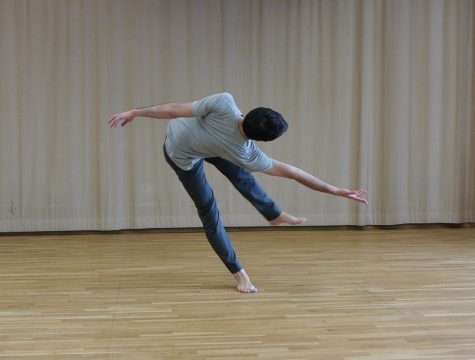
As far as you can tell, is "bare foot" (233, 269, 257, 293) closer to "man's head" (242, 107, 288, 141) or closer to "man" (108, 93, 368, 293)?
"man" (108, 93, 368, 293)

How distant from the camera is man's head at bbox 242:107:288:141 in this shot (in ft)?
8.53

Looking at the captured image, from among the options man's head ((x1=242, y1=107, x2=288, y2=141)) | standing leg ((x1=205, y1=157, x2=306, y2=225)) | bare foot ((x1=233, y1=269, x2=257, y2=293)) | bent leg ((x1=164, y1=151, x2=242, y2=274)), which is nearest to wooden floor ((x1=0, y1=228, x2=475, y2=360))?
bare foot ((x1=233, y1=269, x2=257, y2=293))

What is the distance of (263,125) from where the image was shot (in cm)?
259

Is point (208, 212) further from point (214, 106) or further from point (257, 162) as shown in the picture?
point (214, 106)

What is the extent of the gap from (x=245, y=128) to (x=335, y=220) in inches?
120

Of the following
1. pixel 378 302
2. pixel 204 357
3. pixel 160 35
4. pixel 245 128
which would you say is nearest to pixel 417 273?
pixel 378 302

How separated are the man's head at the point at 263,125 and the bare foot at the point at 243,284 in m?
0.90

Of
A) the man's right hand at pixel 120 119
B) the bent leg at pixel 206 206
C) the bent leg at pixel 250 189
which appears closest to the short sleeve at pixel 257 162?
the bent leg at pixel 250 189

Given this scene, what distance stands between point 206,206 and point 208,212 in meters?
0.04

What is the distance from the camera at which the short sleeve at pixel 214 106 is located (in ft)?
8.99

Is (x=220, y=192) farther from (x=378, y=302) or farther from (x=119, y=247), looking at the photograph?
(x=378, y=302)

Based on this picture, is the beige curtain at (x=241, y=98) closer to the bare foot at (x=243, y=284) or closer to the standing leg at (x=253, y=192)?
→ the bare foot at (x=243, y=284)

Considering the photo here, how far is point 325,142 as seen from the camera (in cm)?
549

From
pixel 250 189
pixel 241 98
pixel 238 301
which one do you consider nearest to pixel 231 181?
pixel 250 189
